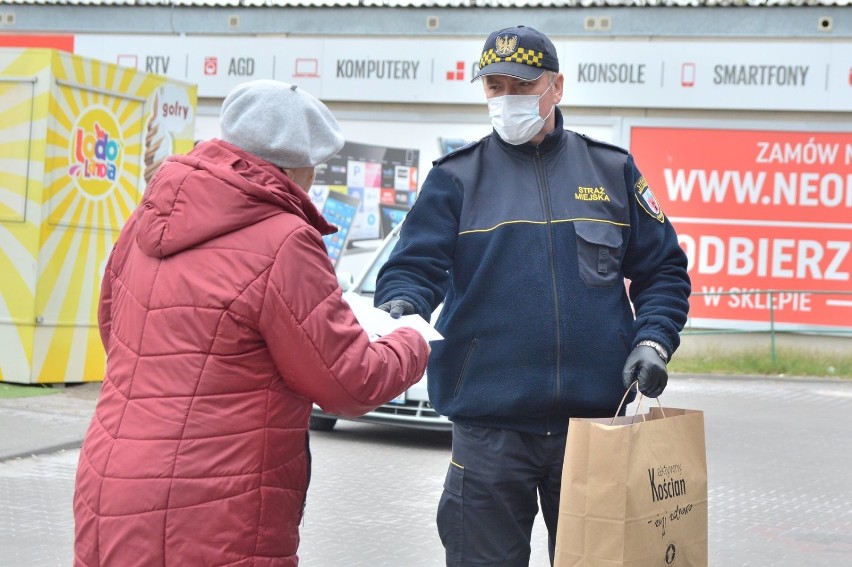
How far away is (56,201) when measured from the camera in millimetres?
11500

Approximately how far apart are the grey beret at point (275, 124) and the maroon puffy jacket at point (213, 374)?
6 cm

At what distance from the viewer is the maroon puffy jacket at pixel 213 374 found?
2.63 meters

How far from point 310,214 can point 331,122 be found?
0.22 meters

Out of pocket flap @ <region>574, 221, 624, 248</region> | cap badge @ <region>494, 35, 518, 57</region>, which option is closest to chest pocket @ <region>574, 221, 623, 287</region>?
pocket flap @ <region>574, 221, 624, 248</region>

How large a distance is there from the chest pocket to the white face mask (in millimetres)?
307

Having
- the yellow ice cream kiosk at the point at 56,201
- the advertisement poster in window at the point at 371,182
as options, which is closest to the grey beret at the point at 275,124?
the yellow ice cream kiosk at the point at 56,201

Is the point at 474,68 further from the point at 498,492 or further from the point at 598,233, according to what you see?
the point at 498,492

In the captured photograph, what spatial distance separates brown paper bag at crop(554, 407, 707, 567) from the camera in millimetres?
3123


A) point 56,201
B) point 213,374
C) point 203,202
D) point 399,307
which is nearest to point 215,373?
point 213,374

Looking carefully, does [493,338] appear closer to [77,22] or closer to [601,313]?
[601,313]

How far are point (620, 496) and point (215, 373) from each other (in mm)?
1057

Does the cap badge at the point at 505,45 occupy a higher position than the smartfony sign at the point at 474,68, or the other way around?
the smartfony sign at the point at 474,68

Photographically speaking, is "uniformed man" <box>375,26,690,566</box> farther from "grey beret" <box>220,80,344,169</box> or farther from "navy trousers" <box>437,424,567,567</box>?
"grey beret" <box>220,80,344,169</box>

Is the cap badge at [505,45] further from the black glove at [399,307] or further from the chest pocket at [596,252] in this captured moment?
the black glove at [399,307]
